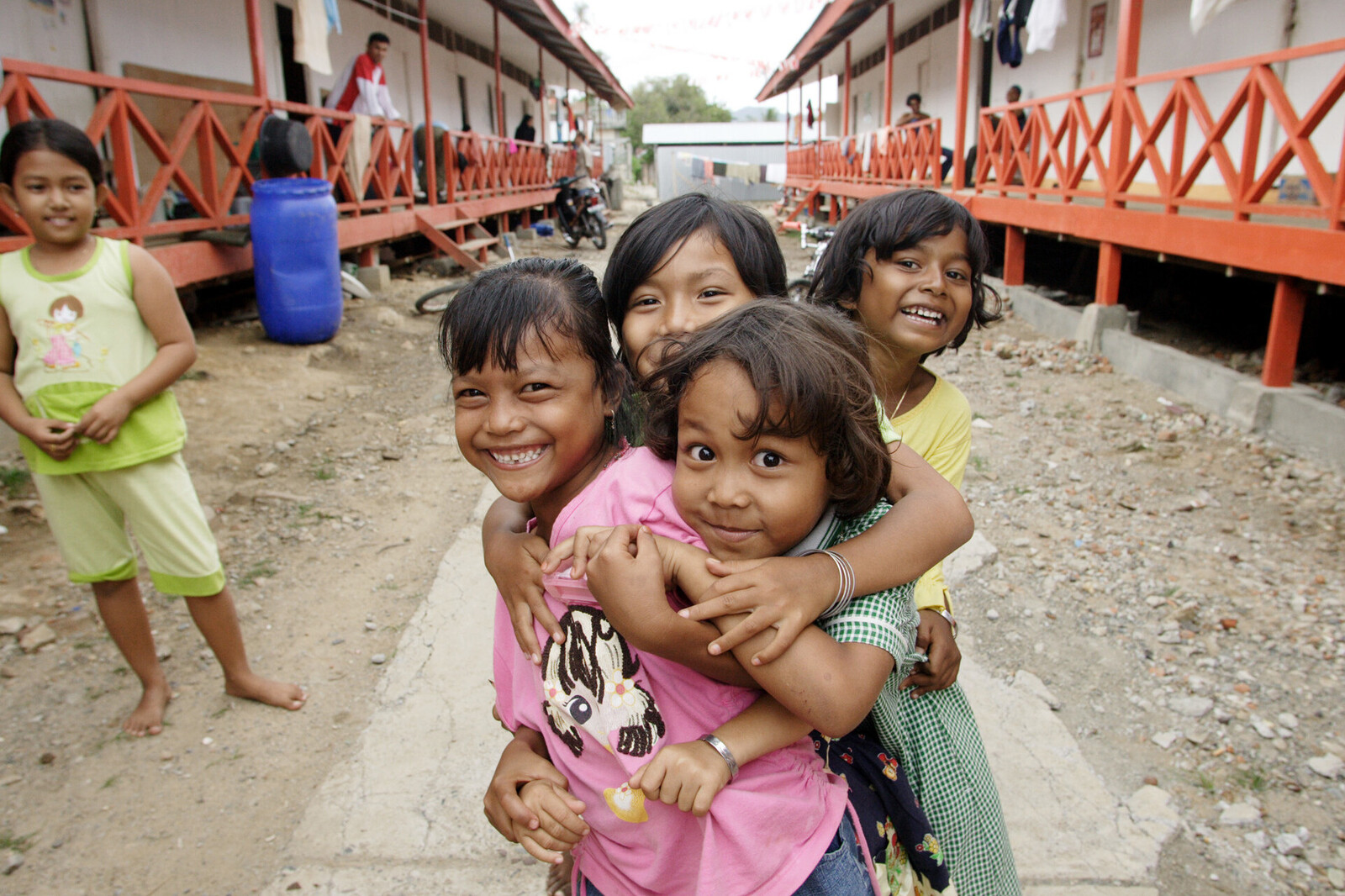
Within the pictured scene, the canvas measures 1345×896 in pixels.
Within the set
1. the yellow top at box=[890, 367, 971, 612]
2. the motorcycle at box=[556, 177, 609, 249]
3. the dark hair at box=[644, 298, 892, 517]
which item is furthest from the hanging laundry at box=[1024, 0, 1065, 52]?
the dark hair at box=[644, 298, 892, 517]

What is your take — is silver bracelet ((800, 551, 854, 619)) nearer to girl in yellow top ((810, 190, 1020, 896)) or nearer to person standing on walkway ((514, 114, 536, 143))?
girl in yellow top ((810, 190, 1020, 896))

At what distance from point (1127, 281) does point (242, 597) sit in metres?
8.15

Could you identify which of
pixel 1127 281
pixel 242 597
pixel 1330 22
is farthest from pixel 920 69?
pixel 242 597

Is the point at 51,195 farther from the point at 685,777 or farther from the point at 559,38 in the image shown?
the point at 559,38

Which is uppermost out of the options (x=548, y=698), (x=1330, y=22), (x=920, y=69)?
(x=920, y=69)

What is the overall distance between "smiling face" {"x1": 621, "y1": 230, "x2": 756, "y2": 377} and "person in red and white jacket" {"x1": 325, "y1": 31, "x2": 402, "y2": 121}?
9070mm

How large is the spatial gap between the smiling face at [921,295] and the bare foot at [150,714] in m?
2.36

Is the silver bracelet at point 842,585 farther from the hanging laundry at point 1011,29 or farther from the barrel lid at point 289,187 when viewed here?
the hanging laundry at point 1011,29

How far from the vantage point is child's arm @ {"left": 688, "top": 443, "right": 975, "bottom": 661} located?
0.94 meters

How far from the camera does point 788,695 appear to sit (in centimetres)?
96

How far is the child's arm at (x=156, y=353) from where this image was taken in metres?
2.41

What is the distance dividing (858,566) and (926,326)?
2.53 feet

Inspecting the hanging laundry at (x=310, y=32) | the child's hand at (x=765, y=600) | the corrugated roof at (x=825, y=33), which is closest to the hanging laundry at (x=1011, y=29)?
the corrugated roof at (x=825, y=33)

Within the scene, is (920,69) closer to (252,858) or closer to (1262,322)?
(1262,322)
